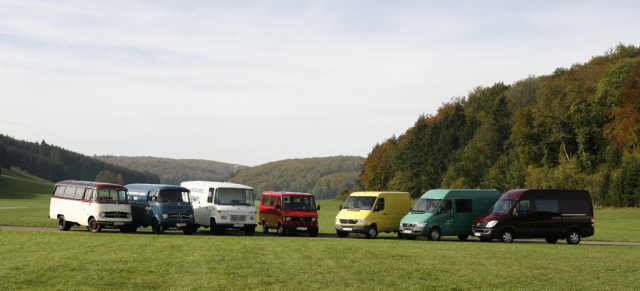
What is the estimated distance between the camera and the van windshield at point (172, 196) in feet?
102

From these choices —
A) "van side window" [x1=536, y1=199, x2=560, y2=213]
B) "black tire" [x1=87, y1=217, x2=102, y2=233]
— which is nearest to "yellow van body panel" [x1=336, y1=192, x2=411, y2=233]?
"van side window" [x1=536, y1=199, x2=560, y2=213]

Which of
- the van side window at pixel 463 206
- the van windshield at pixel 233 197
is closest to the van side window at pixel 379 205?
the van side window at pixel 463 206

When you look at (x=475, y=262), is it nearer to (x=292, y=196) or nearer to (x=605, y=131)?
(x=292, y=196)

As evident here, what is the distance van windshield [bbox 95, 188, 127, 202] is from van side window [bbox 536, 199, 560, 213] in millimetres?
18964

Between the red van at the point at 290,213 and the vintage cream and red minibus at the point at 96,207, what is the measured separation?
6.78 meters

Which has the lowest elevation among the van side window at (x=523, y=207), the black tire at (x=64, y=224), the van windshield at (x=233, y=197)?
the black tire at (x=64, y=224)

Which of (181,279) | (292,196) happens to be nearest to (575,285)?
(181,279)

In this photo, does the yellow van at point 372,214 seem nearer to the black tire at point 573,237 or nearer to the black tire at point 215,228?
the black tire at point 215,228

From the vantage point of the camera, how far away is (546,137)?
80.5 m

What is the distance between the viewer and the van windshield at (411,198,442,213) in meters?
30.8

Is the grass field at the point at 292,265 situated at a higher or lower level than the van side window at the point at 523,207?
lower

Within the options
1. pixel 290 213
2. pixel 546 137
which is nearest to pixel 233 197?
pixel 290 213

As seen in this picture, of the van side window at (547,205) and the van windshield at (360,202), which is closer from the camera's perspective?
the van side window at (547,205)

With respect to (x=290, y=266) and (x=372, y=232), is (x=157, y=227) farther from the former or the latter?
(x=290, y=266)
